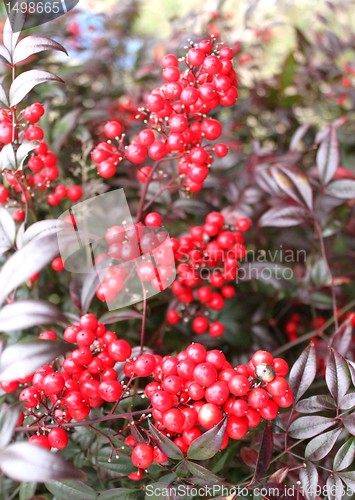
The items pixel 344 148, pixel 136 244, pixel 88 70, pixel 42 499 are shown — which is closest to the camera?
pixel 42 499

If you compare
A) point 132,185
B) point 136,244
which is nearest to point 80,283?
point 136,244

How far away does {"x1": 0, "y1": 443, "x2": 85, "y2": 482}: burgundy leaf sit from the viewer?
0.46 m

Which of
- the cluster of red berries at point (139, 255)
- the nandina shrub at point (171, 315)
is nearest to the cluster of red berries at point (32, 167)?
the nandina shrub at point (171, 315)

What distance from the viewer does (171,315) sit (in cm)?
89

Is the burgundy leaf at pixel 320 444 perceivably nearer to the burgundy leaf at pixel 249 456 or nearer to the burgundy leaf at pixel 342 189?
the burgundy leaf at pixel 249 456

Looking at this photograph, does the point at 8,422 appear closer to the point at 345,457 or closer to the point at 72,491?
the point at 72,491

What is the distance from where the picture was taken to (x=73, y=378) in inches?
26.5

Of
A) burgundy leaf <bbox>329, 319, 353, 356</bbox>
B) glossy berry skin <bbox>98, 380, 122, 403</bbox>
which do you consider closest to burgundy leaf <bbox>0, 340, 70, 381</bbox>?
glossy berry skin <bbox>98, 380, 122, 403</bbox>

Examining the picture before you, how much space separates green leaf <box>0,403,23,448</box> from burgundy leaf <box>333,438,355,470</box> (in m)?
0.41

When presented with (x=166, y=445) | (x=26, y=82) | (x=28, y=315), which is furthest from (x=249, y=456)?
(x=26, y=82)

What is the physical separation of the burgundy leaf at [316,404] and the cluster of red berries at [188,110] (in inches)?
14.1

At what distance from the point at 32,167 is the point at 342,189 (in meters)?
0.57

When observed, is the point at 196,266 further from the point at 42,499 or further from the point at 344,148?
the point at 344,148

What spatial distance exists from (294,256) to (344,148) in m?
0.49
